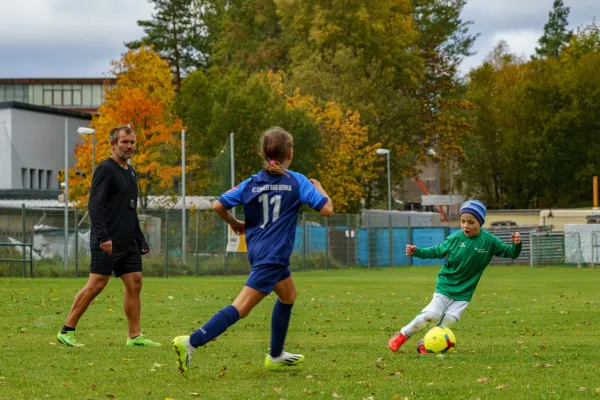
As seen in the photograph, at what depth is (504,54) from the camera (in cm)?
8888

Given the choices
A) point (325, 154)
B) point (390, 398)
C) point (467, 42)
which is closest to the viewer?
point (390, 398)

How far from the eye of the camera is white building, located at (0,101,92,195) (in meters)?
59.6

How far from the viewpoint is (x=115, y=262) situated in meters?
10.8

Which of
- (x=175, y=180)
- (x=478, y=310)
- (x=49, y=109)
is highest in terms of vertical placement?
(x=49, y=109)

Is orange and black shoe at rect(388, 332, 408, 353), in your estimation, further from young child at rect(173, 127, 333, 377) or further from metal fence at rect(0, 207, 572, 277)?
metal fence at rect(0, 207, 572, 277)

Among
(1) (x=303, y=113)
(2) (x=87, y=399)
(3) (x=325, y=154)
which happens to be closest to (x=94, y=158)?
(1) (x=303, y=113)

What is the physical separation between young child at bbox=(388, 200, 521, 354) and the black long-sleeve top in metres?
2.73

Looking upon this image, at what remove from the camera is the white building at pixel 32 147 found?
2345 inches

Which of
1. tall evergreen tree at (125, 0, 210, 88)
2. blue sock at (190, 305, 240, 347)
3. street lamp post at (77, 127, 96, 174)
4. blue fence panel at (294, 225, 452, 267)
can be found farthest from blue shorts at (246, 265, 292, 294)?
tall evergreen tree at (125, 0, 210, 88)

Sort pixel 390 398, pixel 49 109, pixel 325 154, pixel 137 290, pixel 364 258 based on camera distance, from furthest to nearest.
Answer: pixel 49 109 < pixel 325 154 < pixel 364 258 < pixel 137 290 < pixel 390 398

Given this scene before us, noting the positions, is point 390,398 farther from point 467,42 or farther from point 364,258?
point 467,42

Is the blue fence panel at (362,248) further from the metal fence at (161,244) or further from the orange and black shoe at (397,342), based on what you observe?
the orange and black shoe at (397,342)

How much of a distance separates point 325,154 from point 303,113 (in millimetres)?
5666

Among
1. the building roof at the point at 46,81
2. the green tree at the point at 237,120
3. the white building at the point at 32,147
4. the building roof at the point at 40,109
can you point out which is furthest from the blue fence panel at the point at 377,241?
the building roof at the point at 46,81
